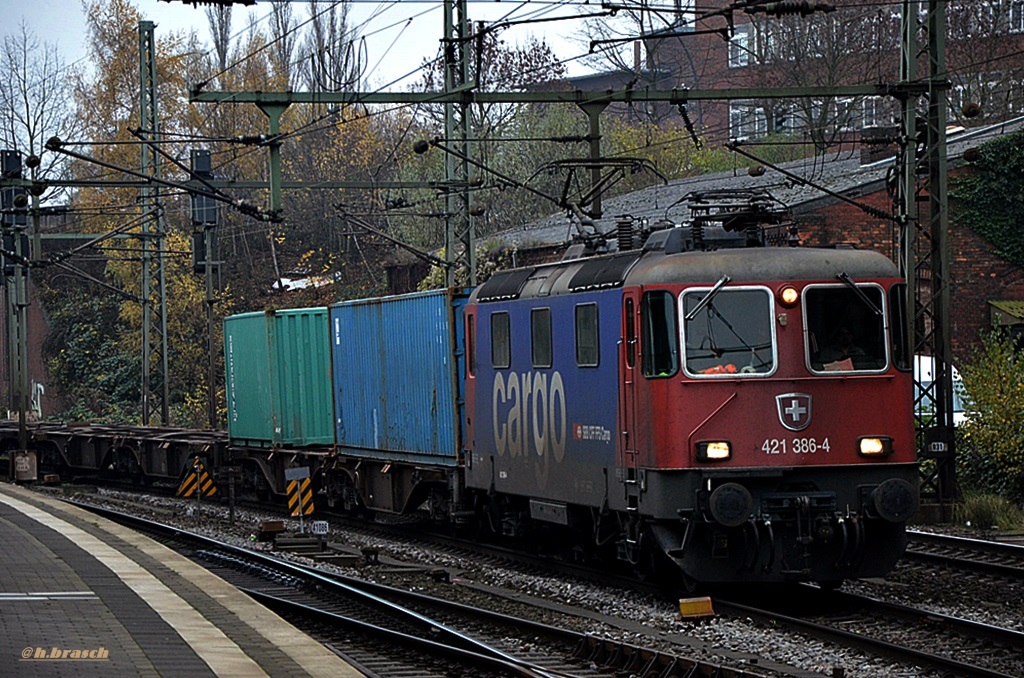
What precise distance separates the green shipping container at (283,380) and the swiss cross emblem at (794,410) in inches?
485

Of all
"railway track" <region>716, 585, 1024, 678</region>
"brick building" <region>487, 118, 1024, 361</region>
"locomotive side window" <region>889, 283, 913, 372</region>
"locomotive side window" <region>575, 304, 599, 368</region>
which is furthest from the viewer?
"brick building" <region>487, 118, 1024, 361</region>

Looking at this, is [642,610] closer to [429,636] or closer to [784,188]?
[429,636]

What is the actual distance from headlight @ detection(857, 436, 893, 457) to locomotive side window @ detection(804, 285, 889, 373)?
0.59 m

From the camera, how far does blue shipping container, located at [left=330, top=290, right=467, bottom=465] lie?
1955cm

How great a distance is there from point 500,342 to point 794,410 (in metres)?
4.71

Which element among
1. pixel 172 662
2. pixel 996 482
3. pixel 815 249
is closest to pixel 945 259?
pixel 996 482

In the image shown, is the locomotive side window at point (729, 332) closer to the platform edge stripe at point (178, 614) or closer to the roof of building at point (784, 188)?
the platform edge stripe at point (178, 614)

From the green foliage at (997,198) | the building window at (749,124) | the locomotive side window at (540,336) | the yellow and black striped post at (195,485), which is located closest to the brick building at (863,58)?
the building window at (749,124)

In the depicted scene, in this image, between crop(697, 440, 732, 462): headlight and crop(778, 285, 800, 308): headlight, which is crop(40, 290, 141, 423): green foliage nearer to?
crop(697, 440, 732, 462): headlight

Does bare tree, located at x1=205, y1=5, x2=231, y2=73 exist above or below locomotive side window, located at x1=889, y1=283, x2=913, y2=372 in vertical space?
above

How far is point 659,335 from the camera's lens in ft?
43.6

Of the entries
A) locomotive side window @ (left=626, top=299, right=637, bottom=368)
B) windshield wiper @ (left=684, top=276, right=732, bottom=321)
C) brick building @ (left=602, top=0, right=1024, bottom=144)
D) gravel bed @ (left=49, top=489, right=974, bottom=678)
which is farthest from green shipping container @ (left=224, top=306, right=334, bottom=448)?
brick building @ (left=602, top=0, right=1024, bottom=144)

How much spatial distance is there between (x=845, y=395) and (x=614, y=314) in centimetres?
215

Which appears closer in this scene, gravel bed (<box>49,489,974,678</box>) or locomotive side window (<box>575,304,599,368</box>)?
gravel bed (<box>49,489,974,678</box>)
